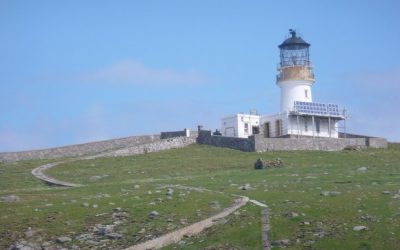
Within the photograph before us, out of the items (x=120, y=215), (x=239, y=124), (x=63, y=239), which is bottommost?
(x=63, y=239)

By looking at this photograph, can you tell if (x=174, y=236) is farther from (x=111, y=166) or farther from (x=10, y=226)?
(x=111, y=166)

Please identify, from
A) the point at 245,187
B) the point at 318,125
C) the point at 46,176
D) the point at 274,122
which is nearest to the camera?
the point at 245,187

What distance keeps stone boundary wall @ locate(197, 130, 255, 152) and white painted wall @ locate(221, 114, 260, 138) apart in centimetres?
424

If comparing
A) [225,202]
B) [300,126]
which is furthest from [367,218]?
[300,126]

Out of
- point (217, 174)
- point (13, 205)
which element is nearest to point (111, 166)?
point (217, 174)

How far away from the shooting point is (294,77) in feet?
287

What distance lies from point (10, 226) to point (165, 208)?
23.6 ft

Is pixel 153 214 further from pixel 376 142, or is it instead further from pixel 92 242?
pixel 376 142

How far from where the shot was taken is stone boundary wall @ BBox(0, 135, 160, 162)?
7719 cm

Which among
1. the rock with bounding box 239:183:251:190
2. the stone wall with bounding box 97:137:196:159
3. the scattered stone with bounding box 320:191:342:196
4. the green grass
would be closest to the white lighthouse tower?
the stone wall with bounding box 97:137:196:159

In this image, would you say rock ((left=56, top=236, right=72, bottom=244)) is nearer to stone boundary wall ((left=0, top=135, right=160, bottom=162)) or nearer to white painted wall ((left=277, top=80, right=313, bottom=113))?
stone boundary wall ((left=0, top=135, right=160, bottom=162))

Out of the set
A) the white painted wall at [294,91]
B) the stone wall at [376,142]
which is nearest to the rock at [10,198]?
the stone wall at [376,142]

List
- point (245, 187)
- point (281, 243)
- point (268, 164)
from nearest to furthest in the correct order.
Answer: point (281, 243)
point (245, 187)
point (268, 164)

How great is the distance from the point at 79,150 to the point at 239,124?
1682cm
